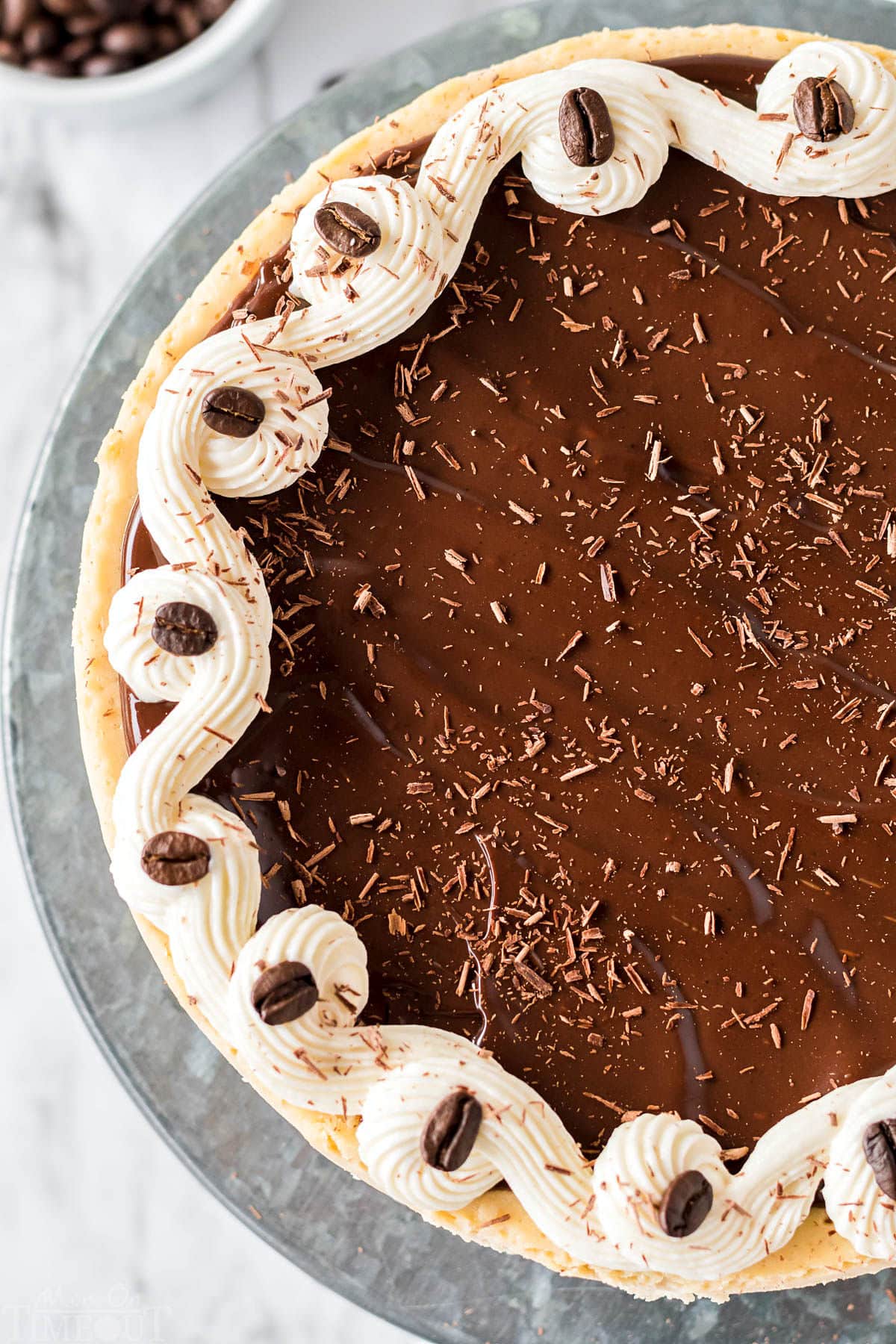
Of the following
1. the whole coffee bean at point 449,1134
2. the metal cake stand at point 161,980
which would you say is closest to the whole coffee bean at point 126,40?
the metal cake stand at point 161,980

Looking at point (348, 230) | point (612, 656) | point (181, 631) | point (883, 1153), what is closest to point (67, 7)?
point (348, 230)

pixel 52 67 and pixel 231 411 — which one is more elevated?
pixel 52 67

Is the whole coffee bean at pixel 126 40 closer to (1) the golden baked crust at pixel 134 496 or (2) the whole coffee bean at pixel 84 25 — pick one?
(2) the whole coffee bean at pixel 84 25

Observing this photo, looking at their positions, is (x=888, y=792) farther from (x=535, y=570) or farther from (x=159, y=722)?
(x=159, y=722)

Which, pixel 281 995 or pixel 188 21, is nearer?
pixel 281 995

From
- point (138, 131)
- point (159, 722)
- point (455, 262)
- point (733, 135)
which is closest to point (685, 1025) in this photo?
point (159, 722)

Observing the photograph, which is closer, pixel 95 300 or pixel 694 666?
pixel 694 666

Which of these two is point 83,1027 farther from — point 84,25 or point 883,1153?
point 84,25
